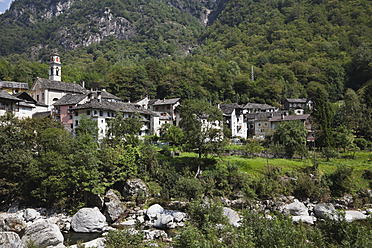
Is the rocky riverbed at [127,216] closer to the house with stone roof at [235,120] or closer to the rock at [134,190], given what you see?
A: the rock at [134,190]

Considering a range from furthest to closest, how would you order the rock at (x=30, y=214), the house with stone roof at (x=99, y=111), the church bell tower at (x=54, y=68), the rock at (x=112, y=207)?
1. the church bell tower at (x=54, y=68)
2. the house with stone roof at (x=99, y=111)
3. the rock at (x=112, y=207)
4. the rock at (x=30, y=214)

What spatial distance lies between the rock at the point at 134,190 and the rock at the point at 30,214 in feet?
33.9

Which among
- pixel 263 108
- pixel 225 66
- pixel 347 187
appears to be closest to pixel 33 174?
pixel 347 187

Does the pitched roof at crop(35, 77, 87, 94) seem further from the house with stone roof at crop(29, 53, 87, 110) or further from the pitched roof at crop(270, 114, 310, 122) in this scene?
the pitched roof at crop(270, 114, 310, 122)

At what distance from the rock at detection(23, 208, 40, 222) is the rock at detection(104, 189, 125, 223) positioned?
7.68 m

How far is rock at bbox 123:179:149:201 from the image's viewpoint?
35250mm

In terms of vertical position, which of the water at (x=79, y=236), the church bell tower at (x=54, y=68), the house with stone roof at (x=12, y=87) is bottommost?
the water at (x=79, y=236)

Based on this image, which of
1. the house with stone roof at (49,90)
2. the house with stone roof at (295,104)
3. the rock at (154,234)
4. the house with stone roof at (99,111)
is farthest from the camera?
the house with stone roof at (295,104)

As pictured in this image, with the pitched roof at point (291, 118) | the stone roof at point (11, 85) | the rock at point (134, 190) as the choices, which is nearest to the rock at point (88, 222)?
the rock at point (134, 190)

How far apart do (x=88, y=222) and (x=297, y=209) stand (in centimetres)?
2370

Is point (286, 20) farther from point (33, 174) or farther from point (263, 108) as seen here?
point (33, 174)

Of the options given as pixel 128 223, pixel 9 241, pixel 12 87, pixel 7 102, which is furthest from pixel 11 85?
pixel 9 241

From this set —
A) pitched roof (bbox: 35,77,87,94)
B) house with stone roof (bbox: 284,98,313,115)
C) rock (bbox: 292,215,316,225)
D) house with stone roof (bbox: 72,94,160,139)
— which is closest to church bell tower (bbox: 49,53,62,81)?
pitched roof (bbox: 35,77,87,94)

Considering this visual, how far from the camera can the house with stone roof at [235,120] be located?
6944 cm
